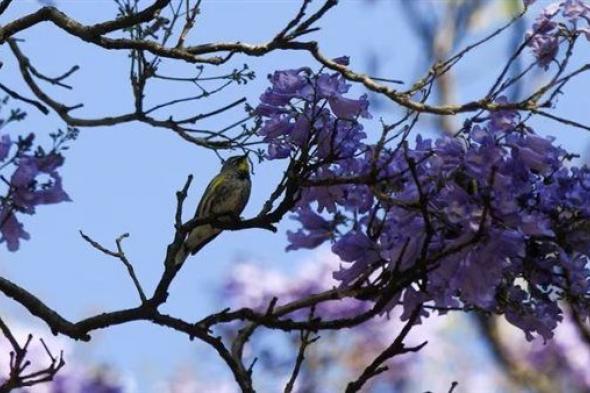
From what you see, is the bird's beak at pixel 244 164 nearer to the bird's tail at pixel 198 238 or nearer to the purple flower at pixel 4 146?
the bird's tail at pixel 198 238

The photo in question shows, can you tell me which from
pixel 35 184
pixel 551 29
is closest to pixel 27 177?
pixel 35 184

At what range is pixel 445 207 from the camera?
2.57 metres

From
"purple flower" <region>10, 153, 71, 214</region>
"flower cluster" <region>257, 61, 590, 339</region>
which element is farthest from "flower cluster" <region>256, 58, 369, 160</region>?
"purple flower" <region>10, 153, 71, 214</region>

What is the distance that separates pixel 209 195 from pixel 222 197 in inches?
5.3

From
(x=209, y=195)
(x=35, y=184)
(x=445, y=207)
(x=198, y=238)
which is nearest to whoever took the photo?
(x=445, y=207)

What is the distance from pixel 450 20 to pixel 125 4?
7959 millimetres

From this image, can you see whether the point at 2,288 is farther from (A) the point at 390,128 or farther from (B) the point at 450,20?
(B) the point at 450,20

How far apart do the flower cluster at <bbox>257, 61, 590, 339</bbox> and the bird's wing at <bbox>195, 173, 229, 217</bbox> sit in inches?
19.8

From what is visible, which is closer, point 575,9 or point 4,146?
point 4,146

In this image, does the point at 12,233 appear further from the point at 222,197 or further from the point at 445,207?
the point at 445,207

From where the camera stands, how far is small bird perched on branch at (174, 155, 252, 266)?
3240mm

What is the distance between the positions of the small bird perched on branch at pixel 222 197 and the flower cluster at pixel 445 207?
34cm

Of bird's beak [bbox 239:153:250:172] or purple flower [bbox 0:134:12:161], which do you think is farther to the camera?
bird's beak [bbox 239:153:250:172]

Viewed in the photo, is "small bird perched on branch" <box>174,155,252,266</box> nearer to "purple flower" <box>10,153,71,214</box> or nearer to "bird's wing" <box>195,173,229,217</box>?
"bird's wing" <box>195,173,229,217</box>
